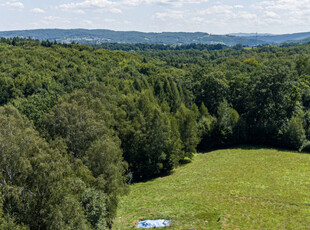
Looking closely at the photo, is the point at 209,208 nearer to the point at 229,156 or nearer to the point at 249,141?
the point at 229,156

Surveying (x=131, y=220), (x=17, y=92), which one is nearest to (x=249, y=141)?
(x=131, y=220)

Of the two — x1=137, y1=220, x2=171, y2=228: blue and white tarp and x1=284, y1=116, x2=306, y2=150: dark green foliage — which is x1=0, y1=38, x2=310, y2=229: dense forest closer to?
x1=284, y1=116, x2=306, y2=150: dark green foliage

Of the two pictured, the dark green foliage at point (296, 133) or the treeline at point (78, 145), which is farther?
the dark green foliage at point (296, 133)

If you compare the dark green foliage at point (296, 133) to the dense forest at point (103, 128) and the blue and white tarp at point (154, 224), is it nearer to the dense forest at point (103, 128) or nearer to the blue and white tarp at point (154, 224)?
the dense forest at point (103, 128)

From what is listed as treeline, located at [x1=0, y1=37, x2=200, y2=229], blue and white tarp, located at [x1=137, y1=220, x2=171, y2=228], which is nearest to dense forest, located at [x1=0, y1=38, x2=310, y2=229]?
treeline, located at [x1=0, y1=37, x2=200, y2=229]

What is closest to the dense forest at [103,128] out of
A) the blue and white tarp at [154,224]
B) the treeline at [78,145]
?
the treeline at [78,145]

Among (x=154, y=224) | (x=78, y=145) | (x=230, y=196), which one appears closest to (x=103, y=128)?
(x=78, y=145)
